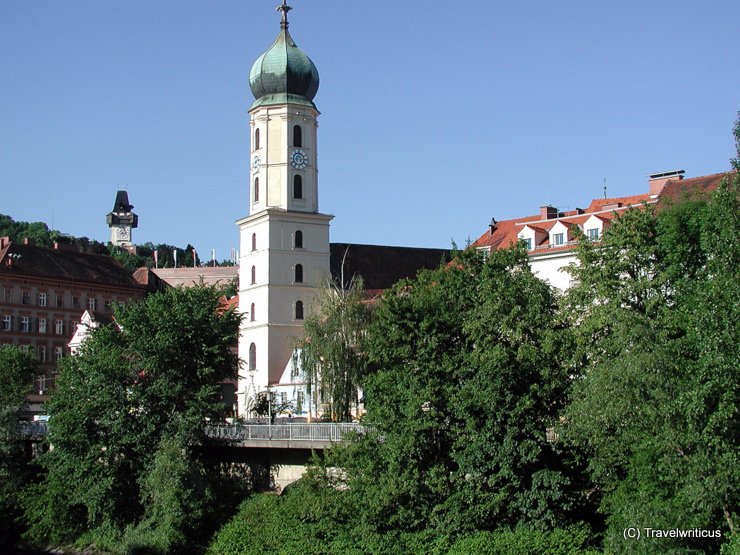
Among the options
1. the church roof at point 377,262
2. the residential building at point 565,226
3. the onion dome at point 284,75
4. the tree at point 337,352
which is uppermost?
the onion dome at point 284,75

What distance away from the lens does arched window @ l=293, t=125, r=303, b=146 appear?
7757cm

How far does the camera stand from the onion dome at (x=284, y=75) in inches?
3059

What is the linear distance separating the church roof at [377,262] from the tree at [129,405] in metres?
31.2

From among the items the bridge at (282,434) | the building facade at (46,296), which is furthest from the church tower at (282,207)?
the bridge at (282,434)

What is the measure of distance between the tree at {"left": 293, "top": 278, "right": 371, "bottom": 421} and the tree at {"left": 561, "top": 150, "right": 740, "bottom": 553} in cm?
2139

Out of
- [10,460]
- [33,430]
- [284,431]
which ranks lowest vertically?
[10,460]

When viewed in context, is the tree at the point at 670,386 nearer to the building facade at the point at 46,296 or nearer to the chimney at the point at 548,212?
the chimney at the point at 548,212

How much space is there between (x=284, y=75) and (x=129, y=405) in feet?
109

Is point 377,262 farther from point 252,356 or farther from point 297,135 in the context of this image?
point 252,356

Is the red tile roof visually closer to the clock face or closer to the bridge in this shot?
the bridge

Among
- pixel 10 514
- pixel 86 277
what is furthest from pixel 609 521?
pixel 86 277

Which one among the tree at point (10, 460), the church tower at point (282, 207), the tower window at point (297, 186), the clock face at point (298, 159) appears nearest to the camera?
the tree at point (10, 460)

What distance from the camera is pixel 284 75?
3056 inches

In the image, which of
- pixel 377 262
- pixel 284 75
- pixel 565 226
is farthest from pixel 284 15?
pixel 565 226
